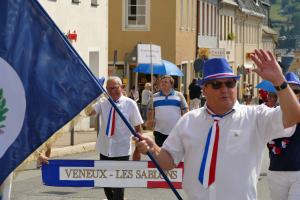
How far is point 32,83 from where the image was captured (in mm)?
5906

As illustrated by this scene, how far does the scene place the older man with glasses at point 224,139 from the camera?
5.49 meters

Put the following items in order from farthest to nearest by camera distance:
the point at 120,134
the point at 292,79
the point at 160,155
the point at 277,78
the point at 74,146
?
the point at 74,146, the point at 120,134, the point at 292,79, the point at 160,155, the point at 277,78

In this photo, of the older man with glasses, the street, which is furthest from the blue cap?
the street

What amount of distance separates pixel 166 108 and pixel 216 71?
8.30m

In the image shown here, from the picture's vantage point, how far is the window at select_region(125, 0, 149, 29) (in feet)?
132

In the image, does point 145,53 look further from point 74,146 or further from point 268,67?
point 268,67

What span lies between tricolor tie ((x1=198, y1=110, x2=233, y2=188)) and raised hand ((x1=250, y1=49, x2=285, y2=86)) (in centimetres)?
51

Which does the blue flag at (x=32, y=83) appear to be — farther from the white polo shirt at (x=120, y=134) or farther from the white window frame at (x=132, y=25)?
the white window frame at (x=132, y=25)

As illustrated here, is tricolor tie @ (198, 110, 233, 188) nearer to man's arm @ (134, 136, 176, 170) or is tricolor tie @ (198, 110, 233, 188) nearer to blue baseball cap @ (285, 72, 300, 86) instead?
man's arm @ (134, 136, 176, 170)

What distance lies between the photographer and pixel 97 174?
35.3 feet

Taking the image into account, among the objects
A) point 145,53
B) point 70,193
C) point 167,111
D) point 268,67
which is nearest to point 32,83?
point 268,67

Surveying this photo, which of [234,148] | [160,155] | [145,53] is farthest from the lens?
[145,53]

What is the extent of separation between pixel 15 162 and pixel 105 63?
26274mm

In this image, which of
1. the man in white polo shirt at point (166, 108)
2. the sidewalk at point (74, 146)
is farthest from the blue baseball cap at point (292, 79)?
the sidewalk at point (74, 146)
